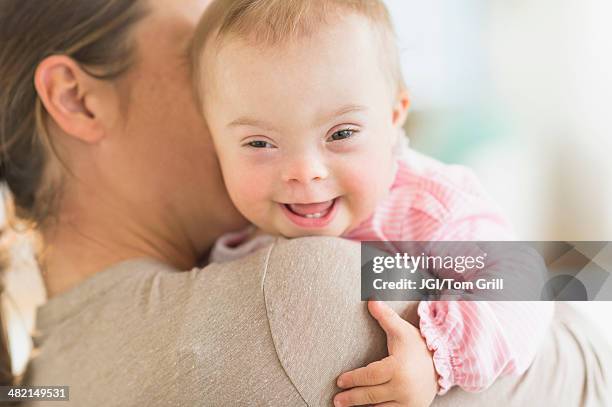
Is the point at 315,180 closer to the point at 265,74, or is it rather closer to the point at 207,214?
the point at 265,74

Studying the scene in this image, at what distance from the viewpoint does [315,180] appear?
0.92m

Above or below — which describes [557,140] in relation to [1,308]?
above

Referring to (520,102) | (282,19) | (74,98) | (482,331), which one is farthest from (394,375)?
(520,102)

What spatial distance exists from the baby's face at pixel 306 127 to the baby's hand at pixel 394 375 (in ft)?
0.66

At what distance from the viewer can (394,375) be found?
80cm

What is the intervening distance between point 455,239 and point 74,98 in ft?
2.11

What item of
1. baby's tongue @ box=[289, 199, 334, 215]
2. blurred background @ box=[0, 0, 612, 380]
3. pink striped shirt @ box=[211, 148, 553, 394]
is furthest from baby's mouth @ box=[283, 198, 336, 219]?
blurred background @ box=[0, 0, 612, 380]

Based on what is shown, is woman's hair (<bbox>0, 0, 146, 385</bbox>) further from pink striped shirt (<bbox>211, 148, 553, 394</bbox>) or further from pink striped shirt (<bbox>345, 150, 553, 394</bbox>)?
pink striped shirt (<bbox>345, 150, 553, 394</bbox>)

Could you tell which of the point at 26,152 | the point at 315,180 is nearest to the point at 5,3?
the point at 26,152

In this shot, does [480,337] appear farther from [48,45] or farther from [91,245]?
[48,45]

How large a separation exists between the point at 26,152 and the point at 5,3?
9.7 inches

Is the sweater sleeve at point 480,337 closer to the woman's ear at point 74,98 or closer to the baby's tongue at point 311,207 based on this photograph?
the baby's tongue at point 311,207

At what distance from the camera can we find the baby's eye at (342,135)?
0.93m

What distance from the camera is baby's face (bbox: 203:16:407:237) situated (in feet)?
2.91
